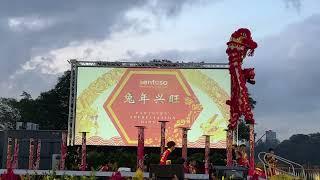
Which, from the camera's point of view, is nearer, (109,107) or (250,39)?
(250,39)

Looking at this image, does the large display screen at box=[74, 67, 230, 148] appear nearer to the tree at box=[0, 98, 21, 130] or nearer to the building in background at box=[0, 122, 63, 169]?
the building in background at box=[0, 122, 63, 169]

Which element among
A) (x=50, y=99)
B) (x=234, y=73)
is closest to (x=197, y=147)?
(x=234, y=73)

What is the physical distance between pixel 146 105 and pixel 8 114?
33917 millimetres

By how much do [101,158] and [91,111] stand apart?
2435 mm

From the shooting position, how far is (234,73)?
13211 mm

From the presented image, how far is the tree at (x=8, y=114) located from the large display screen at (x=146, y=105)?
31713mm

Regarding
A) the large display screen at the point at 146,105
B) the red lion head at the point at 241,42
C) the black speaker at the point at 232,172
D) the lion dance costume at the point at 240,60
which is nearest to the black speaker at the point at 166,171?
the black speaker at the point at 232,172

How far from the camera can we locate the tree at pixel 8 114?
5938 centimetres

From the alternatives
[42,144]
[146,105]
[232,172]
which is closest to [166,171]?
[232,172]

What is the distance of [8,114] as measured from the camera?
196 ft

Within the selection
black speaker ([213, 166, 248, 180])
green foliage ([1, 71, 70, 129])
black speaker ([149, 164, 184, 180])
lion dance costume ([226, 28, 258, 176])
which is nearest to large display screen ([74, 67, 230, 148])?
lion dance costume ([226, 28, 258, 176])

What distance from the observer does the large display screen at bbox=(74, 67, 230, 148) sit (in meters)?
29.0

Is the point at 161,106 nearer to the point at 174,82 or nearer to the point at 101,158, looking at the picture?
the point at 174,82

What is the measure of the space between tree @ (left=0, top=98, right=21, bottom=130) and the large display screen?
1249 inches
